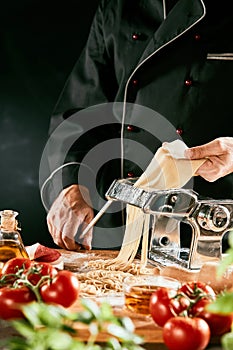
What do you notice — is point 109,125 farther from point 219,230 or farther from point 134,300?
point 134,300

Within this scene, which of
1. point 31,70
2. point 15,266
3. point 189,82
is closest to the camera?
point 15,266

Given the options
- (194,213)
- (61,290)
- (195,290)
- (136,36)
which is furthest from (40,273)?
(136,36)

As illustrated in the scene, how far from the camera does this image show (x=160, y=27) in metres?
3.50

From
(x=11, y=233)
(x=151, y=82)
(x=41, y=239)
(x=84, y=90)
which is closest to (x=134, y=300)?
(x=11, y=233)

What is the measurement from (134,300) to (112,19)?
1.79 meters

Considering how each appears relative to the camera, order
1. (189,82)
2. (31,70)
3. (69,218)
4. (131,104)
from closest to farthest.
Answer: (69,218)
(189,82)
(131,104)
(31,70)

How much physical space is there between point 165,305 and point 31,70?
263 centimetres

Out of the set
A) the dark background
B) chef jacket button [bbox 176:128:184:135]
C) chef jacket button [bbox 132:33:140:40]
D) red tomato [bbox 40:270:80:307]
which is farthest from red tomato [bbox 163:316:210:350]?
the dark background

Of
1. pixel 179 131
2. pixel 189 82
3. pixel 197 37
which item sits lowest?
pixel 179 131

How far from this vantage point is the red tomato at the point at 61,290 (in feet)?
7.16

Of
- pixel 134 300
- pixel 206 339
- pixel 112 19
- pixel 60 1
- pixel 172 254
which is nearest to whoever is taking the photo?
pixel 206 339

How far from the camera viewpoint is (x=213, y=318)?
2.04 m

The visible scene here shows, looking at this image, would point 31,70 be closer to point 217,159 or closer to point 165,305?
point 217,159

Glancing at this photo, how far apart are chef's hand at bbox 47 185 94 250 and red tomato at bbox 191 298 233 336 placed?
1.37 m
